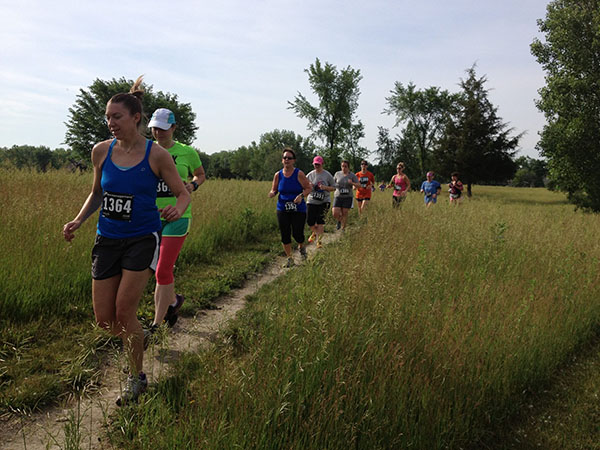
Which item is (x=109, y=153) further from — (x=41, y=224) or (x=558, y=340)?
(x=558, y=340)

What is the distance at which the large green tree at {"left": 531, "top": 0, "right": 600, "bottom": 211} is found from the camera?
21.3m

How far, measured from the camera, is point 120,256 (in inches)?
110

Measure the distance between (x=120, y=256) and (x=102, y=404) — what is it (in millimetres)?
1157

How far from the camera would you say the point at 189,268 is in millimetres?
6887

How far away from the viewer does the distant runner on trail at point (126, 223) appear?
9.04ft

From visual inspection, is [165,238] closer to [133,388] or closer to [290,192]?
[133,388]

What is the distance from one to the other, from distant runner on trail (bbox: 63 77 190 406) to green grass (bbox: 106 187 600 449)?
64 cm

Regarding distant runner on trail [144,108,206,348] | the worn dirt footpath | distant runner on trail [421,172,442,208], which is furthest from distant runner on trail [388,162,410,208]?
distant runner on trail [144,108,206,348]

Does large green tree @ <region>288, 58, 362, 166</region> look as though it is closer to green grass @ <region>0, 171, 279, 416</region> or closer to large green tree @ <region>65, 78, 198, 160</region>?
large green tree @ <region>65, 78, 198, 160</region>

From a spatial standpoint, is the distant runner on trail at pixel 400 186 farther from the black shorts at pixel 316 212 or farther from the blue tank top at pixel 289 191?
the blue tank top at pixel 289 191

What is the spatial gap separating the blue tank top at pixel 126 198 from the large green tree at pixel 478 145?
38980 millimetres

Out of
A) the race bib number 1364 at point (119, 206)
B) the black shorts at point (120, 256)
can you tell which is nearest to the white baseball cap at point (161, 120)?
the race bib number 1364 at point (119, 206)

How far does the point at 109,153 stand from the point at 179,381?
6.07 ft

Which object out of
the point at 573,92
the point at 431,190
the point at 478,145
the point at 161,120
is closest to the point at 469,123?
the point at 478,145
